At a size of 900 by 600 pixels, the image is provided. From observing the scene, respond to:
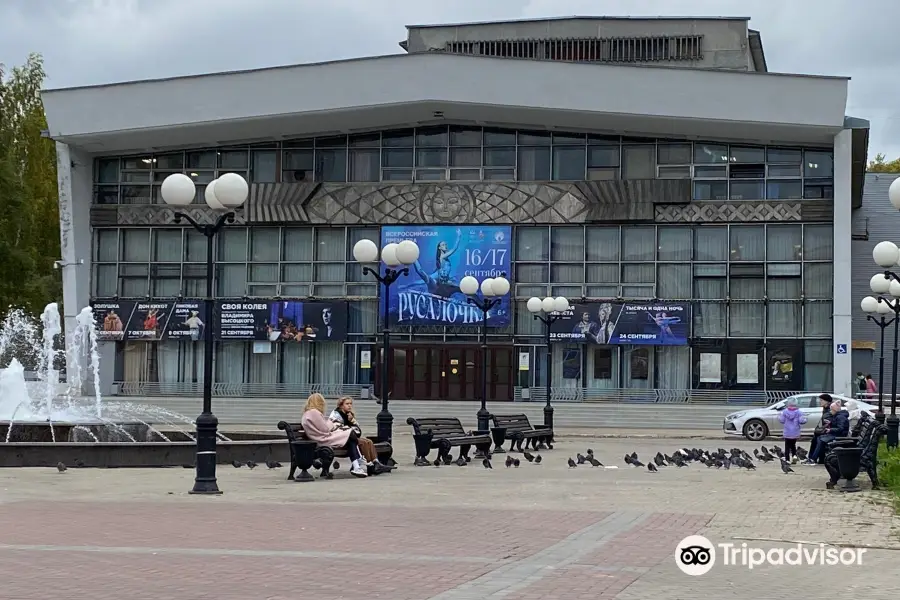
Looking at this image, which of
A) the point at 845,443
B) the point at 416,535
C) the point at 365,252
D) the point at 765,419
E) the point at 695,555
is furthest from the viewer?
the point at 765,419

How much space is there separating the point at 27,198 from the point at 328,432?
4108cm

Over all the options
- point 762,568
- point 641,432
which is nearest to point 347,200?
point 641,432

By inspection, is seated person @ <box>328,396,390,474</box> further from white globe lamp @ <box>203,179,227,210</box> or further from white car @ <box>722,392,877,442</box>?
white car @ <box>722,392,877,442</box>

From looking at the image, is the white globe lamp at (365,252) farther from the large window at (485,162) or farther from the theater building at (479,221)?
the large window at (485,162)

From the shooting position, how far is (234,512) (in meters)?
13.9

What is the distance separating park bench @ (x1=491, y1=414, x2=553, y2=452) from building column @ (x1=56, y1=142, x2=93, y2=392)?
1085 inches

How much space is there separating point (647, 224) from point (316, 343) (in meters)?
14.5

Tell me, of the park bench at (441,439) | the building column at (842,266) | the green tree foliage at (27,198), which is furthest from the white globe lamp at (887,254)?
the green tree foliage at (27,198)

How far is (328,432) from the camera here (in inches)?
745

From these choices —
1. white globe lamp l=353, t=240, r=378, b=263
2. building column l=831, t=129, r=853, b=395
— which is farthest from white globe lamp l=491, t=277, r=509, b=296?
building column l=831, t=129, r=853, b=395

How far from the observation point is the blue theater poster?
163 feet

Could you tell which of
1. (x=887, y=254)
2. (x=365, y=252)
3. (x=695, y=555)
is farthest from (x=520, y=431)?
(x=695, y=555)

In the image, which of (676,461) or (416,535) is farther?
(676,461)

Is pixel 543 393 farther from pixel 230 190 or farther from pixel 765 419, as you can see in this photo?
pixel 230 190
